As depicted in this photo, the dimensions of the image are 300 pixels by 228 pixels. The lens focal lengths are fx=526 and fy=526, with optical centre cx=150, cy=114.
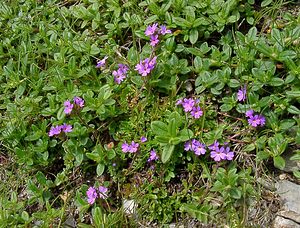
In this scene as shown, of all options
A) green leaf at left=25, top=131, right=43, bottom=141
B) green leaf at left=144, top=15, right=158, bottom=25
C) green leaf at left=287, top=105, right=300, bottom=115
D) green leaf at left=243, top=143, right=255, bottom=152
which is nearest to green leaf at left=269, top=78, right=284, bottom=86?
green leaf at left=287, top=105, right=300, bottom=115

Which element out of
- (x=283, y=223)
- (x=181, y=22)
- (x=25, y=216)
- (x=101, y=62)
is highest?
(x=181, y=22)

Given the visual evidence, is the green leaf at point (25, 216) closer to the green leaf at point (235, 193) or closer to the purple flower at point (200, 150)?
the purple flower at point (200, 150)

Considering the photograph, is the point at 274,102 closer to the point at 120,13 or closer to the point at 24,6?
the point at 120,13

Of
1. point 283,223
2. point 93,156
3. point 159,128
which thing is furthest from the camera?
point 93,156

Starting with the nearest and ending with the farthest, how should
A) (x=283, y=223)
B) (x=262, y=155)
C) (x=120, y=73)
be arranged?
(x=283, y=223) < (x=262, y=155) < (x=120, y=73)

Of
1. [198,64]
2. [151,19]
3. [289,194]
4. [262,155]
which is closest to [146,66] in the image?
[198,64]

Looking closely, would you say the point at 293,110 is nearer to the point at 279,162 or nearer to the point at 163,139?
the point at 279,162

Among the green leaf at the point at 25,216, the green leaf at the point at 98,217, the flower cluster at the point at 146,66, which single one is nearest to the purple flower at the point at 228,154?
the flower cluster at the point at 146,66
